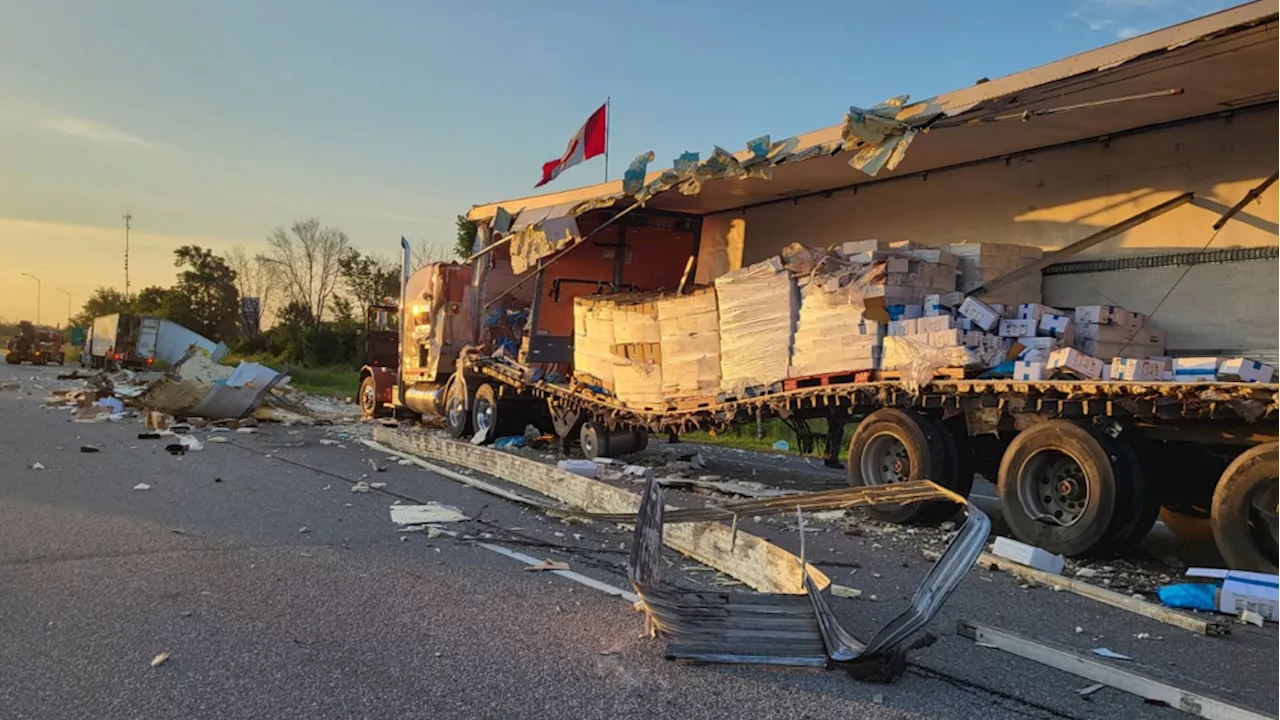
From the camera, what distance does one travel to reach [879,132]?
7.63m

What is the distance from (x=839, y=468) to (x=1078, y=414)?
5.93 metres

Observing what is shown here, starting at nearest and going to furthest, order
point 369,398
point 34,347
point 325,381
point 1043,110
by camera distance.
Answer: point 1043,110, point 369,398, point 325,381, point 34,347

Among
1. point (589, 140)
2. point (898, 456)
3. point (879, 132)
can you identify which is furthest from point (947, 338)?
point (589, 140)

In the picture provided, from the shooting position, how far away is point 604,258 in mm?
14609

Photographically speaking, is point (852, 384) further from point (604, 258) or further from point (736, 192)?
point (604, 258)

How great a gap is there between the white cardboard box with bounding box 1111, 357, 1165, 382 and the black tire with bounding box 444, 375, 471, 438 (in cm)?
1106

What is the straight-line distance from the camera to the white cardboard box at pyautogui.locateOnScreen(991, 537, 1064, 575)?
6.25 m

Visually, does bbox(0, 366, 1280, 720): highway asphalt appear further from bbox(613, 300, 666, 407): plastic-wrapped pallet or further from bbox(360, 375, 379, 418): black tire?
bbox(360, 375, 379, 418): black tire

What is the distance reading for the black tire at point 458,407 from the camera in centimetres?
1553

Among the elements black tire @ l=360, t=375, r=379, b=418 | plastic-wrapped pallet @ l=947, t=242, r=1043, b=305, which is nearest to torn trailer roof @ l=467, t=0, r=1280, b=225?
plastic-wrapped pallet @ l=947, t=242, r=1043, b=305

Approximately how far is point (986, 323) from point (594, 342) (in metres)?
6.05

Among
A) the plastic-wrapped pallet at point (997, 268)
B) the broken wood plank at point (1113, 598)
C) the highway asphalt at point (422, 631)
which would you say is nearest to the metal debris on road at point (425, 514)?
the highway asphalt at point (422, 631)

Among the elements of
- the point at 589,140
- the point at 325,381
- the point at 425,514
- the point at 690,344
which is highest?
the point at 589,140

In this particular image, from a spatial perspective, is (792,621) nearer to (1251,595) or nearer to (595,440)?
(1251,595)
